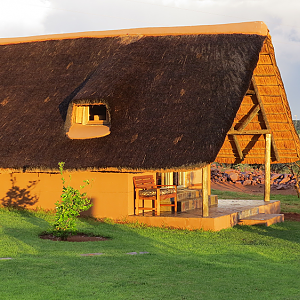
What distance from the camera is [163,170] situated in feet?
33.6

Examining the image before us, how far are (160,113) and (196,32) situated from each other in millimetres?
3781

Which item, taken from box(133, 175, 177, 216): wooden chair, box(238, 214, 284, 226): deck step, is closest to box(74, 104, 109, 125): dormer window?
box(133, 175, 177, 216): wooden chair

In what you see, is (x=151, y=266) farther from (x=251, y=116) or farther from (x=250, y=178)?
(x=250, y=178)

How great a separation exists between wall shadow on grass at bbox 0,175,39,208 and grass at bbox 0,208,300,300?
2.23 m

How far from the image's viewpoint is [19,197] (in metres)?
12.9

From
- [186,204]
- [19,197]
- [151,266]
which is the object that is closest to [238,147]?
[186,204]

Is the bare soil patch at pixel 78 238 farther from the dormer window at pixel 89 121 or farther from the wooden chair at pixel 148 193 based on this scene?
the dormer window at pixel 89 121

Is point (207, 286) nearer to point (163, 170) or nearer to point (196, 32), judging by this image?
point (163, 170)

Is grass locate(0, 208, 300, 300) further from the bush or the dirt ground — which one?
the dirt ground

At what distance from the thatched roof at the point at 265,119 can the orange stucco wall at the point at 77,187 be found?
437 cm

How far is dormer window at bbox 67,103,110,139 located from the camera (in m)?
11.9

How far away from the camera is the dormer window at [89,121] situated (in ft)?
39.0

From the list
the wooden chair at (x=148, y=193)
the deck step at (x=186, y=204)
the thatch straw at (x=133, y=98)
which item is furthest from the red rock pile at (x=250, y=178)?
the wooden chair at (x=148, y=193)

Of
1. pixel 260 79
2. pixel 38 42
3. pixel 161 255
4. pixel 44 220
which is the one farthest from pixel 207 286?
pixel 38 42
